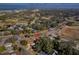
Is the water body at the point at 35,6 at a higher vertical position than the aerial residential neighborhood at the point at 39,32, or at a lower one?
higher

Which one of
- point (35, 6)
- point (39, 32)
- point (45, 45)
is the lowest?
point (45, 45)

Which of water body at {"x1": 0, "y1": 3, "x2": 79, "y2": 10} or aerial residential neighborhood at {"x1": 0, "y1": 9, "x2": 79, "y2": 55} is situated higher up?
water body at {"x1": 0, "y1": 3, "x2": 79, "y2": 10}

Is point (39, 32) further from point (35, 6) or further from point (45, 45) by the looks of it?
point (35, 6)

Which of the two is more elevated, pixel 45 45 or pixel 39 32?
pixel 39 32

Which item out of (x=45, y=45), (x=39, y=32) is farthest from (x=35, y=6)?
(x=45, y=45)

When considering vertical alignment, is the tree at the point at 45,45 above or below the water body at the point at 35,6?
below

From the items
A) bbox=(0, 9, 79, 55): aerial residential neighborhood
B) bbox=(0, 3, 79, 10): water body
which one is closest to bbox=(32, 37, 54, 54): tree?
bbox=(0, 9, 79, 55): aerial residential neighborhood

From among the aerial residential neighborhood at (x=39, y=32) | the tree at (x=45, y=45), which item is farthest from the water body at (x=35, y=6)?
the tree at (x=45, y=45)

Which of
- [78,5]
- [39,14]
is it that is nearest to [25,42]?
[39,14]

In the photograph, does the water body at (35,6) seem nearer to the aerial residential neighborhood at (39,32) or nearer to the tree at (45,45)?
the aerial residential neighborhood at (39,32)

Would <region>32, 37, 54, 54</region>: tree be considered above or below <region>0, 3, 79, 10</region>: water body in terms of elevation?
below

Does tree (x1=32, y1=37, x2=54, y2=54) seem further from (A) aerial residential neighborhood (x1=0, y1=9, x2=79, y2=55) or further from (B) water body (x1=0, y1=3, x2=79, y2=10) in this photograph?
(B) water body (x1=0, y1=3, x2=79, y2=10)
